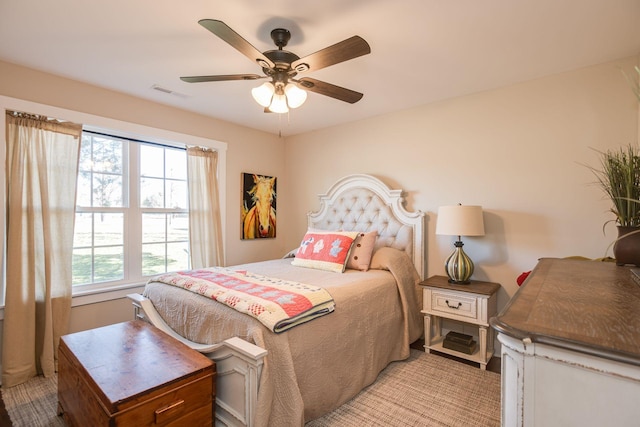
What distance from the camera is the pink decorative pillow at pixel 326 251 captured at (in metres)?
2.80

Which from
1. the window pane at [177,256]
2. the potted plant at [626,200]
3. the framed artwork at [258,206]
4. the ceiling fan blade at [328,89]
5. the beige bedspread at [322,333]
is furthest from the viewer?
the framed artwork at [258,206]

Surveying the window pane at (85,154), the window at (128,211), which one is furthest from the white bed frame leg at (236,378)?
the window pane at (85,154)

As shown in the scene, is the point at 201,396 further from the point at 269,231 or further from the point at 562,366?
the point at 269,231

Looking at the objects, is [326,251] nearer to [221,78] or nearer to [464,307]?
[464,307]

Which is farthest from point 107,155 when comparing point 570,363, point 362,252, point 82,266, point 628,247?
point 628,247

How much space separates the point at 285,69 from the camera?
1925 millimetres

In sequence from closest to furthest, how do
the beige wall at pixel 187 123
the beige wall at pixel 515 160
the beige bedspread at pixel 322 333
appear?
the beige bedspread at pixel 322 333 → the beige wall at pixel 515 160 → the beige wall at pixel 187 123

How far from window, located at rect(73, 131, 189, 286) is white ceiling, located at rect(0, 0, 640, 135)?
708 mm

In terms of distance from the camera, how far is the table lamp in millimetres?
2561

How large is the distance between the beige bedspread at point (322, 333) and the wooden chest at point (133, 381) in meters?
0.23

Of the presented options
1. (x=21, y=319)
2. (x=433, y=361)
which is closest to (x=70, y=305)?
(x=21, y=319)

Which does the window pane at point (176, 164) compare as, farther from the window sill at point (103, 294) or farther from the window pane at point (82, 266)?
the window sill at point (103, 294)

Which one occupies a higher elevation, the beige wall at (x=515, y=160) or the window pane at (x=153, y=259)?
the beige wall at (x=515, y=160)

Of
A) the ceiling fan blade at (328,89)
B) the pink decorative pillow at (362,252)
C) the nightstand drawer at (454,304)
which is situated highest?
the ceiling fan blade at (328,89)
